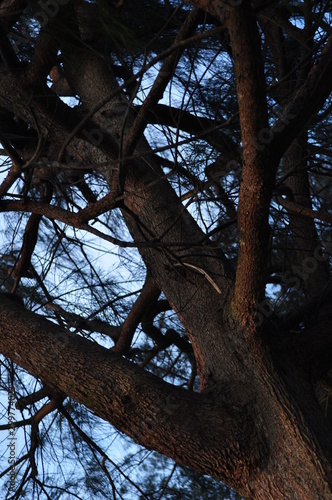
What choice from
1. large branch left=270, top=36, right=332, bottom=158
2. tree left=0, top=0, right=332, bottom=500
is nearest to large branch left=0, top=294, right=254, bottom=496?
tree left=0, top=0, right=332, bottom=500

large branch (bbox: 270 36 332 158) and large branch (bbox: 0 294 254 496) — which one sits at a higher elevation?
large branch (bbox: 270 36 332 158)

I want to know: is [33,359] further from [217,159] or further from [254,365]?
[217,159]

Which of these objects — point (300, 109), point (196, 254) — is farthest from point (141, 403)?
point (300, 109)

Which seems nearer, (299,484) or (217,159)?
(299,484)

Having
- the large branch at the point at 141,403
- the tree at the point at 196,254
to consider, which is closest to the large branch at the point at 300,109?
the tree at the point at 196,254

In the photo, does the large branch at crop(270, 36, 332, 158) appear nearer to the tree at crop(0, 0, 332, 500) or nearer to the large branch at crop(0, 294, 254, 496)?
the tree at crop(0, 0, 332, 500)

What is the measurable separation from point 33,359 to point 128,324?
63cm

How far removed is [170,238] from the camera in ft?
5.09

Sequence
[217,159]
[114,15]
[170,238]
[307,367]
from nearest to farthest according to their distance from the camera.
Answer: [114,15], [307,367], [170,238], [217,159]

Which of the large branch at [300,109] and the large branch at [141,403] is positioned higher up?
the large branch at [300,109]

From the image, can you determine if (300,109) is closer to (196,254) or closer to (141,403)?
(196,254)

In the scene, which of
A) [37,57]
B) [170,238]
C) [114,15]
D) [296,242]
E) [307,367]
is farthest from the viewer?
[296,242]

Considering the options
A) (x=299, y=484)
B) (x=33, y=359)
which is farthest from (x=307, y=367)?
(x=33, y=359)

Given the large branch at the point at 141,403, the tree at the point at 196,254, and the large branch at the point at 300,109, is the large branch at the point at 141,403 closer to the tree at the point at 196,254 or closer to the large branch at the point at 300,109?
the tree at the point at 196,254
